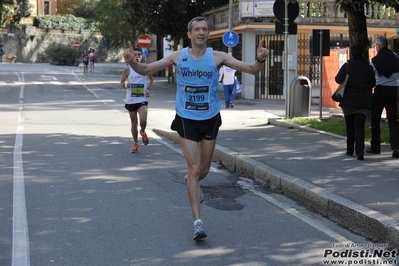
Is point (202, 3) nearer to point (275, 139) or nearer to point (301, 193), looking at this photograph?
point (275, 139)

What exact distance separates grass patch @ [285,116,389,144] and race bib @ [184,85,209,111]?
276 inches

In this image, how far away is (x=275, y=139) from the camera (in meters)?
14.4

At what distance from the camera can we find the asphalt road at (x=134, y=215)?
6.28 metres

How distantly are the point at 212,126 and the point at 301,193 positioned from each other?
7.09 feet

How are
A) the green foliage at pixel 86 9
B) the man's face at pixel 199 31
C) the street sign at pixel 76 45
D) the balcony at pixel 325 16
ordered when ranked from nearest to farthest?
the man's face at pixel 199 31 < the balcony at pixel 325 16 < the street sign at pixel 76 45 < the green foliage at pixel 86 9

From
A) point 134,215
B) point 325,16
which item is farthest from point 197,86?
point 325,16

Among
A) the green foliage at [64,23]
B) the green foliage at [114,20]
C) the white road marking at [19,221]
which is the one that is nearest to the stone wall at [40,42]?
the green foliage at [64,23]

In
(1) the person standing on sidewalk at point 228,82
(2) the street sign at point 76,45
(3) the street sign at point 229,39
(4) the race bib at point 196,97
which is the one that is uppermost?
(2) the street sign at point 76,45

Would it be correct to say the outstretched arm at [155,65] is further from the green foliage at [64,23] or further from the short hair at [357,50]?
the green foliage at [64,23]

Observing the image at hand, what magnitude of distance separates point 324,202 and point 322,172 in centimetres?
196

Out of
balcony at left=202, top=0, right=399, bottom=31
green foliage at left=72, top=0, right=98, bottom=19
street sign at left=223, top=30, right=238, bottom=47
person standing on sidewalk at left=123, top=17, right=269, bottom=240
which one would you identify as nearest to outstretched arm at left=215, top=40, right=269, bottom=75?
person standing on sidewalk at left=123, top=17, right=269, bottom=240

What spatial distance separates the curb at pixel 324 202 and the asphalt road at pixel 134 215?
0.46 feet

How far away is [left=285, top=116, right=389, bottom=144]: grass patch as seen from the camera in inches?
567

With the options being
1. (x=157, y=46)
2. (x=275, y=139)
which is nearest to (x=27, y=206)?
(x=275, y=139)
